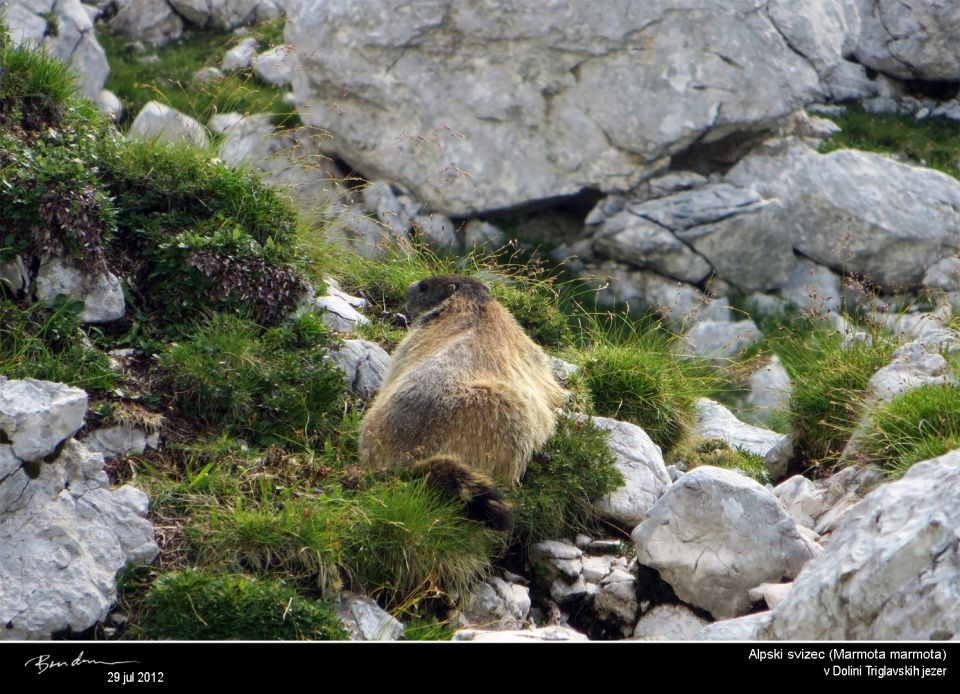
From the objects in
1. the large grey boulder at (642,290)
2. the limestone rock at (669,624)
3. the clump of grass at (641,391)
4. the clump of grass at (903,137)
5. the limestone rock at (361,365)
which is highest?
the limestone rock at (361,365)

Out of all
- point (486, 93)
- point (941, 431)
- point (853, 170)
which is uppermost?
point (941, 431)

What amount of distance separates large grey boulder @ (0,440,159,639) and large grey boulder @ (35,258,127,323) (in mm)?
1977

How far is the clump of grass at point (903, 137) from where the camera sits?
69.1 feet

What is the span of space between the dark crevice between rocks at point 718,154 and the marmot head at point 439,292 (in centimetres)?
1114

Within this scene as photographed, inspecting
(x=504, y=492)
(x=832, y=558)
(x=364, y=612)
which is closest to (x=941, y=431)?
(x=832, y=558)

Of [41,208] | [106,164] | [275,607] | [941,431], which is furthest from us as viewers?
[106,164]

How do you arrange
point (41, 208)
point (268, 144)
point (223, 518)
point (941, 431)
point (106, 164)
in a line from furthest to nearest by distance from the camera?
point (268, 144)
point (106, 164)
point (41, 208)
point (941, 431)
point (223, 518)

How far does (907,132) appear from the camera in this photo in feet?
70.7

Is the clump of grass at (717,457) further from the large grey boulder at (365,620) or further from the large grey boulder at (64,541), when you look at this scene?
the large grey boulder at (64,541)

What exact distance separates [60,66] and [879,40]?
18.0 meters

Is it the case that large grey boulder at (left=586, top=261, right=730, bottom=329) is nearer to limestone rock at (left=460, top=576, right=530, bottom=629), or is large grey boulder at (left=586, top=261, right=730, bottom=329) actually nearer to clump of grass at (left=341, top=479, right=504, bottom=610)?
limestone rock at (left=460, top=576, right=530, bottom=629)

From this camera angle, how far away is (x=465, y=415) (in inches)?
307

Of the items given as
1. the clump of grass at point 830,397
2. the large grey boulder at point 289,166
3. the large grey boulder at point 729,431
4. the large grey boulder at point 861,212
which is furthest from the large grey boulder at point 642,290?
the clump of grass at point 830,397

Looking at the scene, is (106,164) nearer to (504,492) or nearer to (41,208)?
(41,208)
